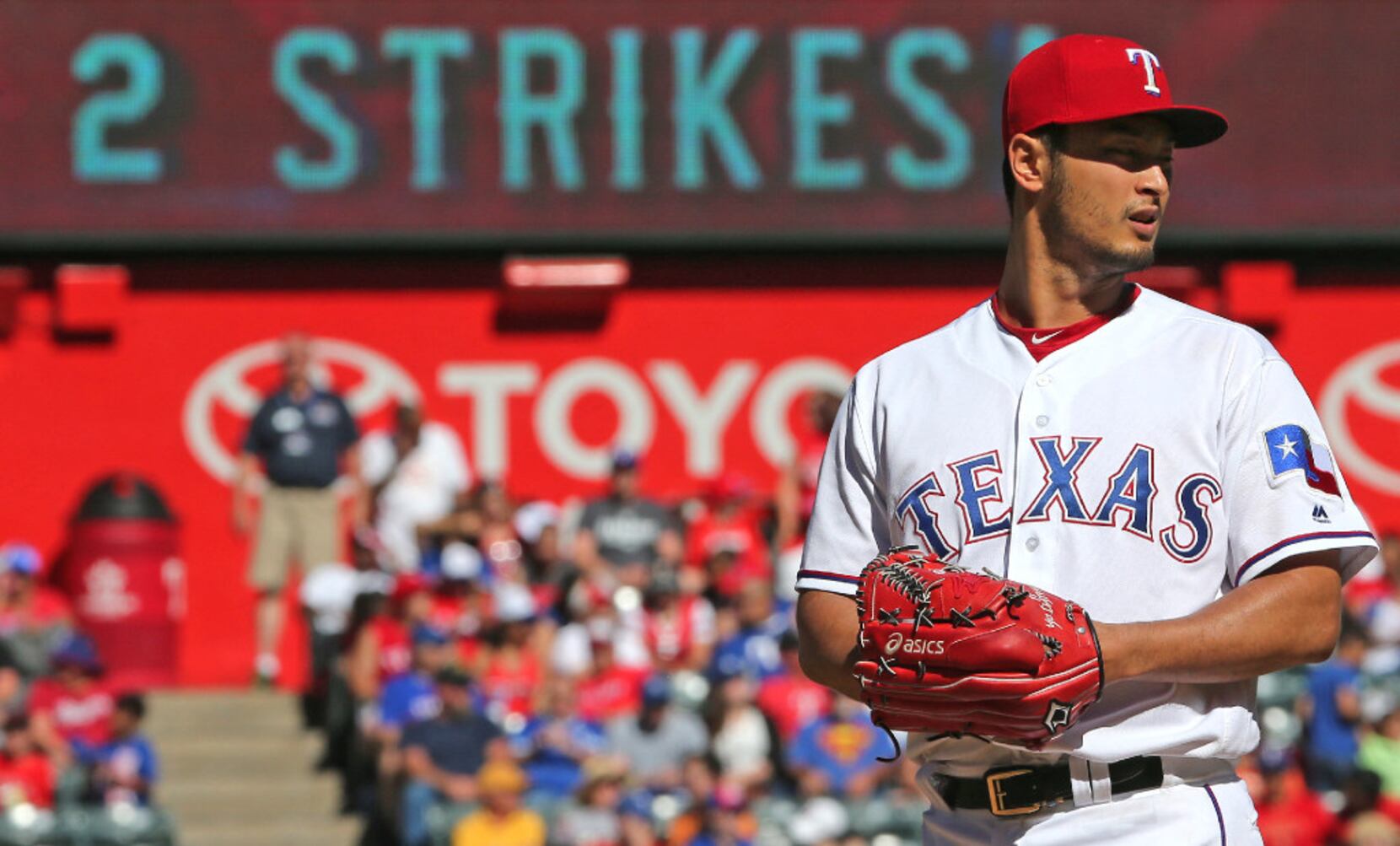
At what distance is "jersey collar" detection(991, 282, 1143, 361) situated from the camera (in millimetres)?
3158

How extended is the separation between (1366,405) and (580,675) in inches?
225

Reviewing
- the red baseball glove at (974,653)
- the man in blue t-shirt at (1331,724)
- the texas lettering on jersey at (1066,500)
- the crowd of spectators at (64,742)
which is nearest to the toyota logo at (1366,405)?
the man in blue t-shirt at (1331,724)

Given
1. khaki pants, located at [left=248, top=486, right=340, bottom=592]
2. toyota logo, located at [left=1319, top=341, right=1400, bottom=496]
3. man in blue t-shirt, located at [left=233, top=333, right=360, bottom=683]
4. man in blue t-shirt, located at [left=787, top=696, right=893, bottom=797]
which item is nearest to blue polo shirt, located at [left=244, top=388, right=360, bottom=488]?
man in blue t-shirt, located at [left=233, top=333, right=360, bottom=683]

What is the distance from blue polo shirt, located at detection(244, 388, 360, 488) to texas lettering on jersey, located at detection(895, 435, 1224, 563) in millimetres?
8706

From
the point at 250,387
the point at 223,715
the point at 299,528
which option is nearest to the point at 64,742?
the point at 223,715

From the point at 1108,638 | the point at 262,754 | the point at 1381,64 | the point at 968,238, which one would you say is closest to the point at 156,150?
the point at 262,754

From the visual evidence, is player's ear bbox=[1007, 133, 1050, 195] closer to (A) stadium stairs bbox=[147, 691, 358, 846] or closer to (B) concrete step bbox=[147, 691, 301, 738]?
(A) stadium stairs bbox=[147, 691, 358, 846]

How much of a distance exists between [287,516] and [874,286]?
12.0 feet

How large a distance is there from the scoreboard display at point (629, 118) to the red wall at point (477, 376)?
2.21 feet

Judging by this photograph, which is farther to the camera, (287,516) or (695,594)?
(287,516)

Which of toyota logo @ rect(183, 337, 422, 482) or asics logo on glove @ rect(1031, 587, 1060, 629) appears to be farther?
toyota logo @ rect(183, 337, 422, 482)

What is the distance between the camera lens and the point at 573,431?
13297 millimetres

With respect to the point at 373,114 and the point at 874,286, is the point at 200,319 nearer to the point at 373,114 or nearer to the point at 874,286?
the point at 373,114

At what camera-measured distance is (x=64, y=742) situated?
9.66m
